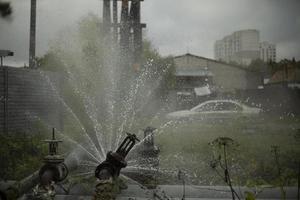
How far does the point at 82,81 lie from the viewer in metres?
13.6

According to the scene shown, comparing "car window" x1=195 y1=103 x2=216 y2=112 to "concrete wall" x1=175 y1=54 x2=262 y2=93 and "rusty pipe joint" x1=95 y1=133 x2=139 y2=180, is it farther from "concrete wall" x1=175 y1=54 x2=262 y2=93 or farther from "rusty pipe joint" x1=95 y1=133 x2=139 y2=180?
"concrete wall" x1=175 y1=54 x2=262 y2=93

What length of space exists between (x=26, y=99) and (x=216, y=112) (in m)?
9.60

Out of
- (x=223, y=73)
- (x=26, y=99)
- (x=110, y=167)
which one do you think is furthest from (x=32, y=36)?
(x=223, y=73)

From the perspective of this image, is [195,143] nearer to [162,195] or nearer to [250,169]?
[250,169]

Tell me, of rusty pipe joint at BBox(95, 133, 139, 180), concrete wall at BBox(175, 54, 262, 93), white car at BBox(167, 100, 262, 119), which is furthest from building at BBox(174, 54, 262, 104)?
rusty pipe joint at BBox(95, 133, 139, 180)

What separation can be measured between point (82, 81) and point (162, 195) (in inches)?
385

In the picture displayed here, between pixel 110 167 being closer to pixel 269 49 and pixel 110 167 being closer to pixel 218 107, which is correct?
pixel 218 107

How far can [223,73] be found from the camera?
38.3 metres

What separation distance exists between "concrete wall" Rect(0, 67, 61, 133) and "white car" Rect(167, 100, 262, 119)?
6673 millimetres

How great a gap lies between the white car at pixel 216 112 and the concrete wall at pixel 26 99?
6.67m

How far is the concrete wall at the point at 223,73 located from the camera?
37.7 metres

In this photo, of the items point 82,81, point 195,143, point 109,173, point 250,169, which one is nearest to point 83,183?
point 109,173

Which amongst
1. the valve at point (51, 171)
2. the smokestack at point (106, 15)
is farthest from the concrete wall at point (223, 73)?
the valve at point (51, 171)

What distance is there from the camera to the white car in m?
16.4
